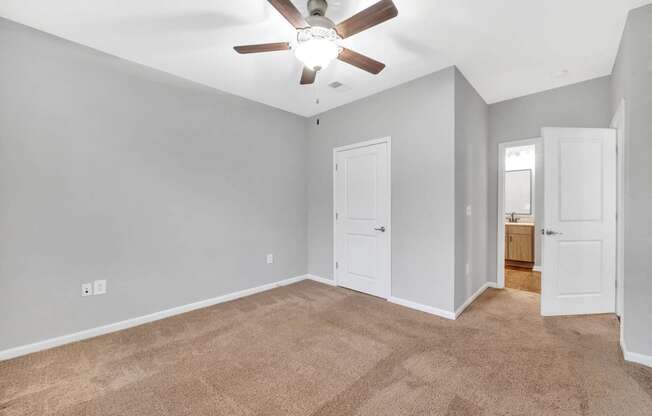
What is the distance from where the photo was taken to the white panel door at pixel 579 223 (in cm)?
291

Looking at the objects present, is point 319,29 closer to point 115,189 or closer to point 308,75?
point 308,75

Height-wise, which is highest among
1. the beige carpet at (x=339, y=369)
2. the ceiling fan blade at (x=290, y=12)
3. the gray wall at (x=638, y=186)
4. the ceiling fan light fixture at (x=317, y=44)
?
the ceiling fan blade at (x=290, y=12)

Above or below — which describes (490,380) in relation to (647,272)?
below

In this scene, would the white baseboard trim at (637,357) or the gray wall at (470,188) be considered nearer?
the white baseboard trim at (637,357)

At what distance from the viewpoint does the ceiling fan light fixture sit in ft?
5.95

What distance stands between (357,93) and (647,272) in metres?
3.13

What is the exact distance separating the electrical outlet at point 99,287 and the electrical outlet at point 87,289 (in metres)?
0.03

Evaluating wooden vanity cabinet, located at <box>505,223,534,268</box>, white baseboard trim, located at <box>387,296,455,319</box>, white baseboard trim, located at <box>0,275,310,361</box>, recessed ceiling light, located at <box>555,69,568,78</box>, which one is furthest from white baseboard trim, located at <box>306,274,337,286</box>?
recessed ceiling light, located at <box>555,69,568,78</box>

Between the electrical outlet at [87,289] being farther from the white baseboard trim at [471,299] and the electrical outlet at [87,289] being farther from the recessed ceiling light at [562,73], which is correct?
the recessed ceiling light at [562,73]

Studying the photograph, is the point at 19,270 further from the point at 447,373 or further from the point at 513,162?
the point at 513,162

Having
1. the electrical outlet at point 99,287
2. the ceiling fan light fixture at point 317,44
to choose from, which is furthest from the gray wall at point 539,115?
the electrical outlet at point 99,287

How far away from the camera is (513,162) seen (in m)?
5.75

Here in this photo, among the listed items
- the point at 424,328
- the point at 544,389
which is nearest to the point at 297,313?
the point at 424,328

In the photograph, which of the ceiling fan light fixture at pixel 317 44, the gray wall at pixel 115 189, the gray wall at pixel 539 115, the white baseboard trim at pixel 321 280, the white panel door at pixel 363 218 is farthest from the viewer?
the white baseboard trim at pixel 321 280
